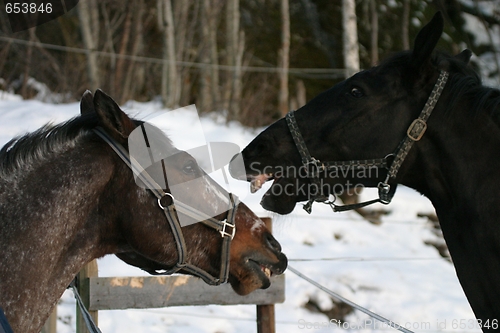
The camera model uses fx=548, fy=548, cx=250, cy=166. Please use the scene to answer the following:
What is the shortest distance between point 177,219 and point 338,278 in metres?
4.64

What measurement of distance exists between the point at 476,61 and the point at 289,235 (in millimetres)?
7258

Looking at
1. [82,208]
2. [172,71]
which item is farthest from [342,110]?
[172,71]

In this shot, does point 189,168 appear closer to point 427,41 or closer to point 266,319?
point 427,41

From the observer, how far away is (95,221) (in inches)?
78.5

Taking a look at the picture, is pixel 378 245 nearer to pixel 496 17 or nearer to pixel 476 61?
pixel 476 61

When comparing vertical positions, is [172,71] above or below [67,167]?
above

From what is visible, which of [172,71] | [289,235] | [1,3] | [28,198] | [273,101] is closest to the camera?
[28,198]

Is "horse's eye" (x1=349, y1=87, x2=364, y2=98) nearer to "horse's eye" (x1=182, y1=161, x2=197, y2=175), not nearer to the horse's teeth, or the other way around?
the horse's teeth

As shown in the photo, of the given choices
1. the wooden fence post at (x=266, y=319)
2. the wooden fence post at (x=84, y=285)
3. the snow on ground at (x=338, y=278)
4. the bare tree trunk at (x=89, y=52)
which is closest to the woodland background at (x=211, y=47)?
the bare tree trunk at (x=89, y=52)

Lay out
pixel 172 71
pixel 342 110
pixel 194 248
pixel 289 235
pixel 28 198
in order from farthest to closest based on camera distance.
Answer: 1. pixel 172 71
2. pixel 289 235
3. pixel 342 110
4. pixel 194 248
5. pixel 28 198

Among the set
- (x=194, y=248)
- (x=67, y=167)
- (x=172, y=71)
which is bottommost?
(x=194, y=248)

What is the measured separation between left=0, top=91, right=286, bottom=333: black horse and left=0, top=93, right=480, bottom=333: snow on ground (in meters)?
2.34

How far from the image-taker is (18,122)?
7480 millimetres

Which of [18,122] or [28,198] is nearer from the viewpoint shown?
[28,198]
